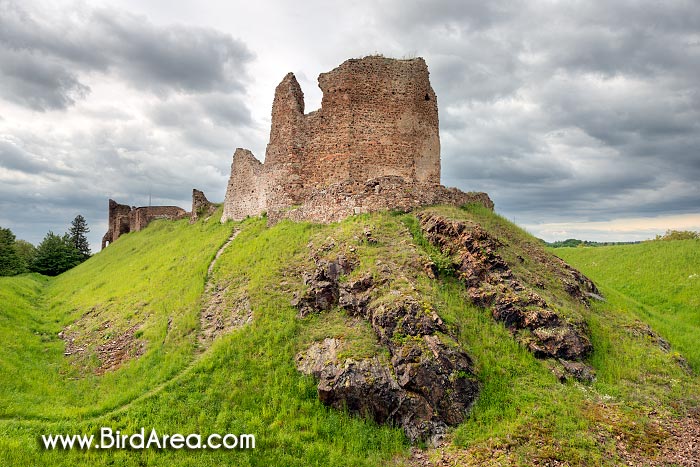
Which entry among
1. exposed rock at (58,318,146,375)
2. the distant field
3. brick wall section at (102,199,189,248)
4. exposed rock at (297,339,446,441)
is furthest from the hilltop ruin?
brick wall section at (102,199,189,248)

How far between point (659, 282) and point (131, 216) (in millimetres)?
48539

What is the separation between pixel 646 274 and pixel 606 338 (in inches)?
712

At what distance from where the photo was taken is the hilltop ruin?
21.8 m

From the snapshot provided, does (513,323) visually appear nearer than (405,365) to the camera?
No

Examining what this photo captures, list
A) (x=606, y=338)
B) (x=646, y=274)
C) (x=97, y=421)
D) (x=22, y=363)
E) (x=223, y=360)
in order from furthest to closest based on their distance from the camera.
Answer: (x=646, y=274) < (x=22, y=363) < (x=606, y=338) < (x=223, y=360) < (x=97, y=421)

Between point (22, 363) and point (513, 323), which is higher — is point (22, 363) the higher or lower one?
the lower one

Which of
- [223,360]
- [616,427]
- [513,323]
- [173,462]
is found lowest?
[173,462]

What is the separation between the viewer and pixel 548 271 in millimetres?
16344

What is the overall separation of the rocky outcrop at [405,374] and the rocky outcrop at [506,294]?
97.7 inches

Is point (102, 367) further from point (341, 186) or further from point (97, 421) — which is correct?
point (341, 186)

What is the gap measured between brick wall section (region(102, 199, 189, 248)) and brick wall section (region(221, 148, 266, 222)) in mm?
13469

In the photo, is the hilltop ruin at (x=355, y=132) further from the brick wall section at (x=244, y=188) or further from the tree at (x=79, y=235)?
the tree at (x=79, y=235)

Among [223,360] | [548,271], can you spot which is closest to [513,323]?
[548,271]

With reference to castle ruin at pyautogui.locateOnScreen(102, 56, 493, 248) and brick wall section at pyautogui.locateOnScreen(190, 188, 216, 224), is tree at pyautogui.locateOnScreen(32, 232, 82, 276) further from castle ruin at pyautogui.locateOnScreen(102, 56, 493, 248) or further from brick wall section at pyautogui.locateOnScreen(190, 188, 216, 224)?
castle ruin at pyautogui.locateOnScreen(102, 56, 493, 248)
